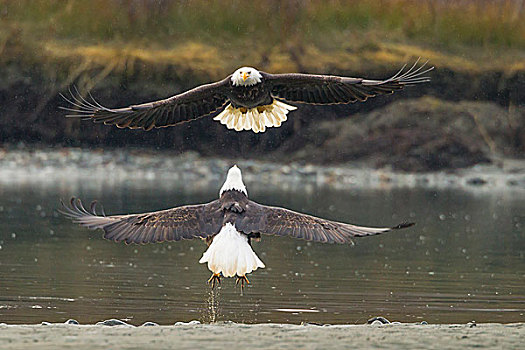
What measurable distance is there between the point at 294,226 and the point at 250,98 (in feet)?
6.73

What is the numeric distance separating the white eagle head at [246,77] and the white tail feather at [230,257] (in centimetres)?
206

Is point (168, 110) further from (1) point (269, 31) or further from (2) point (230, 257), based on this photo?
(1) point (269, 31)

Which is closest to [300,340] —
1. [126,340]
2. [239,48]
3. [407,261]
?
[126,340]

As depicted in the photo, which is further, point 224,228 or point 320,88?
point 320,88

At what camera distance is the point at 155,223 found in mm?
8141

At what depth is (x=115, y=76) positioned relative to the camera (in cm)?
2278

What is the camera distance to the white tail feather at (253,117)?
33.0 ft

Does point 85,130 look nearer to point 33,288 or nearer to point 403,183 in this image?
point 403,183

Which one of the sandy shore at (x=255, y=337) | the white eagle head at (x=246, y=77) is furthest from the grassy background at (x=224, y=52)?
the sandy shore at (x=255, y=337)

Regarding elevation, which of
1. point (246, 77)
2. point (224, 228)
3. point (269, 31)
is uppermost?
point (269, 31)

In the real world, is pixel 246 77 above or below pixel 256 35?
below

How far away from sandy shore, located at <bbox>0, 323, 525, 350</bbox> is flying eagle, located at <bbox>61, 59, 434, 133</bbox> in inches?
112

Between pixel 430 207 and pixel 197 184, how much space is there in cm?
416

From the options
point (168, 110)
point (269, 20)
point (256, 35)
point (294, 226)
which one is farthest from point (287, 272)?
point (269, 20)
